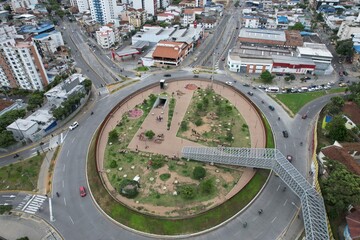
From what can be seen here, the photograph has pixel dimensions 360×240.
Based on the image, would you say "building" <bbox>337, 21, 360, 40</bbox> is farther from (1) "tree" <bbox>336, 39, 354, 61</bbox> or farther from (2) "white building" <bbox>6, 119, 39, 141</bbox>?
(2) "white building" <bbox>6, 119, 39, 141</bbox>

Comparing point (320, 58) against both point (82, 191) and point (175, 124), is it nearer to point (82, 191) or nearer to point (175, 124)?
point (175, 124)

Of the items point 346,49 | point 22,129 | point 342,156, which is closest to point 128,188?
point 22,129

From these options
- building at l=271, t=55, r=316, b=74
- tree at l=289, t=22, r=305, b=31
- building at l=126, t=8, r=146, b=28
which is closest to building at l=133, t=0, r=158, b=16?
building at l=126, t=8, r=146, b=28

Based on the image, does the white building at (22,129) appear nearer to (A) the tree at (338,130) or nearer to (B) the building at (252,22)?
(A) the tree at (338,130)

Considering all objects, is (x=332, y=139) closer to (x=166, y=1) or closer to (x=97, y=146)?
(x=97, y=146)

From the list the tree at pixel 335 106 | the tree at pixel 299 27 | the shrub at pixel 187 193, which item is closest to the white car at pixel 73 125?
the shrub at pixel 187 193
